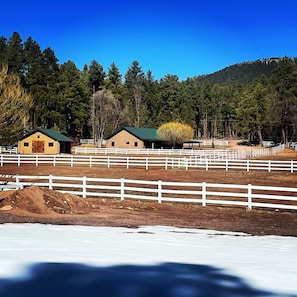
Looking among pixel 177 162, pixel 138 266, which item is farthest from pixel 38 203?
pixel 177 162

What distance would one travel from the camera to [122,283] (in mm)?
4363

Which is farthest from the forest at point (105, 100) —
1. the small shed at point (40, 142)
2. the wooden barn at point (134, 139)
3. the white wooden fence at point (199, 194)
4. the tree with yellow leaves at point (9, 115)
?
the white wooden fence at point (199, 194)

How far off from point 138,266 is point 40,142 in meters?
60.6

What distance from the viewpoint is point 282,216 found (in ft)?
46.6

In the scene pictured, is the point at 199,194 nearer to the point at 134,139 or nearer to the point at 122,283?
the point at 122,283

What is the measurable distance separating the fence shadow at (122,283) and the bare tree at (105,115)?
8770 cm

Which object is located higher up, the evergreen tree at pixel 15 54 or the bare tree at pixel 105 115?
the evergreen tree at pixel 15 54

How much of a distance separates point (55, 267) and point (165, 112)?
409 ft

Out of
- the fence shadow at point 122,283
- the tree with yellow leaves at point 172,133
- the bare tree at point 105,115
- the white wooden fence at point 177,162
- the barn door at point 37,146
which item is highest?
the bare tree at point 105,115

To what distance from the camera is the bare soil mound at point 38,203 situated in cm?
1358

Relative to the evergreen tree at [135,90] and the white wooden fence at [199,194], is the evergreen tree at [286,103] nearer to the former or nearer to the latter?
the evergreen tree at [135,90]

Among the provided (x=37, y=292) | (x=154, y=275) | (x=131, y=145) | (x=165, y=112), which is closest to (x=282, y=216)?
(x=154, y=275)

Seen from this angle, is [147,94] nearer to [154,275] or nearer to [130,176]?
[130,176]

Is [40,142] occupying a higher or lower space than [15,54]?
lower
